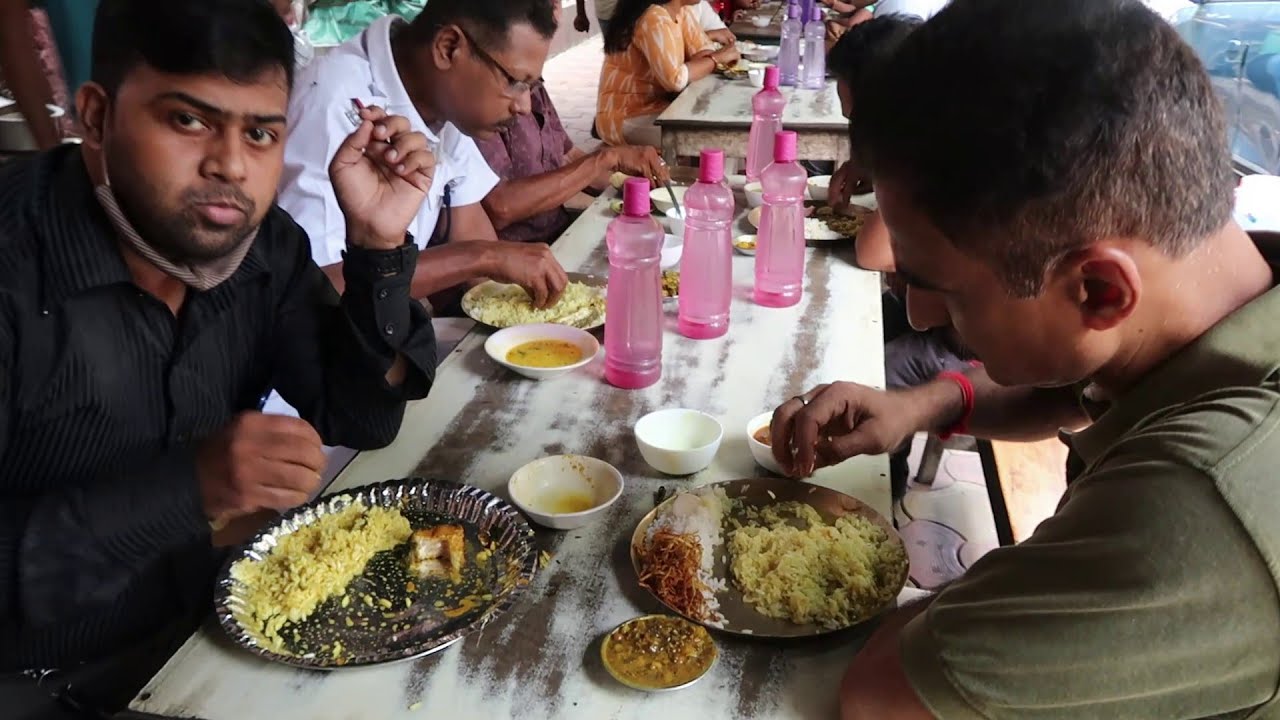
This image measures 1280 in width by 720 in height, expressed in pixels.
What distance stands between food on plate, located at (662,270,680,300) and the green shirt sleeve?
1.42 m

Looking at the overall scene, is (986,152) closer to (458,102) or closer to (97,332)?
(97,332)

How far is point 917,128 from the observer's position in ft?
2.97

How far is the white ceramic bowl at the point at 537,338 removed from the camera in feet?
5.97

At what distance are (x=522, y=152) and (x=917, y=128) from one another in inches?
114

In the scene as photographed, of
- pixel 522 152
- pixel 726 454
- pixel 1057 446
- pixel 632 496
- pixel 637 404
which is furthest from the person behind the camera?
pixel 522 152

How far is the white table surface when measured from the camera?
1029 mm

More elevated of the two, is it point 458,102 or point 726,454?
point 458,102

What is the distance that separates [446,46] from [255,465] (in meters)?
1.60

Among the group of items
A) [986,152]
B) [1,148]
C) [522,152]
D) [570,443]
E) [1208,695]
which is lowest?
[1,148]

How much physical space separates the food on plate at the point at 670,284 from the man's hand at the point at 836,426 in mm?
753

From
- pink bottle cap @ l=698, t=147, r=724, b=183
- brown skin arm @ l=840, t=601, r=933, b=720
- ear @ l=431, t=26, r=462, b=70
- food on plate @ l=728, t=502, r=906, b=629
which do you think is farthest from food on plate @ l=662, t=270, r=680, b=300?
brown skin arm @ l=840, t=601, r=933, b=720

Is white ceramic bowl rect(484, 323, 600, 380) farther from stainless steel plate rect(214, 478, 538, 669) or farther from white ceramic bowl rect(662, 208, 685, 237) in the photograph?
white ceramic bowl rect(662, 208, 685, 237)


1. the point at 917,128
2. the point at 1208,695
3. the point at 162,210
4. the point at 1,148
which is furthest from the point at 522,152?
the point at 1,148

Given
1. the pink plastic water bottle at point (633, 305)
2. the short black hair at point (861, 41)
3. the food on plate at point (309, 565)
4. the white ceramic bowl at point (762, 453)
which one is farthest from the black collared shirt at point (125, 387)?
the short black hair at point (861, 41)
